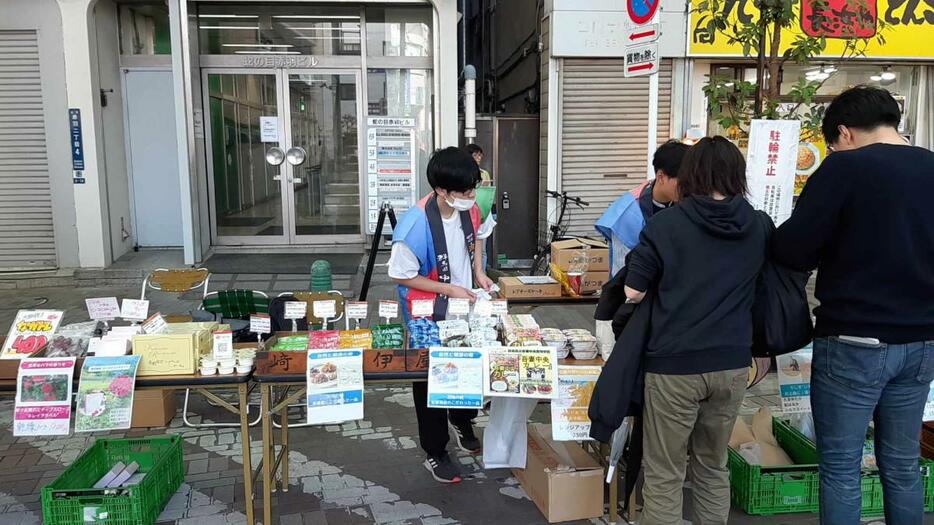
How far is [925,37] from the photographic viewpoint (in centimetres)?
917

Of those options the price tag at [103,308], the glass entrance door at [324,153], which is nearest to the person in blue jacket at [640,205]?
the price tag at [103,308]

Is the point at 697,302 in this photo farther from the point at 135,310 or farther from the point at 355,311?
the point at 135,310

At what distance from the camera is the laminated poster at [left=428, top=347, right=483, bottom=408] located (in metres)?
3.04

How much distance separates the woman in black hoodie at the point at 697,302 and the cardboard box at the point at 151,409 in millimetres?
3341

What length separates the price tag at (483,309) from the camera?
3.51 metres

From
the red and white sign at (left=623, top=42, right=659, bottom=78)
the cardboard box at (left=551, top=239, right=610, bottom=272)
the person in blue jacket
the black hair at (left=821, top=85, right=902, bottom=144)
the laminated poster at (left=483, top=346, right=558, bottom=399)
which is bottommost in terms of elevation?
the laminated poster at (left=483, top=346, right=558, bottom=399)

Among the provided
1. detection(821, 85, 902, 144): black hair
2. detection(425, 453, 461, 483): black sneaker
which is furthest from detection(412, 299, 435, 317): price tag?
detection(821, 85, 902, 144): black hair

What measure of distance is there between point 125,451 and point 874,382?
3.50 meters

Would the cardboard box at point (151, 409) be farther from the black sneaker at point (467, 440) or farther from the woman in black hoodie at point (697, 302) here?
the woman in black hoodie at point (697, 302)

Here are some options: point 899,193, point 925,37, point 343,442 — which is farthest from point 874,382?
point 925,37

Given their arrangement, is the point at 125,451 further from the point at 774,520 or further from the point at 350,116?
the point at 350,116

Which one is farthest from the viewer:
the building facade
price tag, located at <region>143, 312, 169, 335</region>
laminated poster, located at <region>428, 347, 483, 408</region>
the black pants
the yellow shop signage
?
the yellow shop signage

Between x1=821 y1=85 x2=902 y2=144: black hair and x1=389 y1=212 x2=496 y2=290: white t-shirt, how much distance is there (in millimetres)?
1856

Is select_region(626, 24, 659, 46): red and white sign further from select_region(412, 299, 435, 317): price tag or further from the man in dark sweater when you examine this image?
select_region(412, 299, 435, 317): price tag
